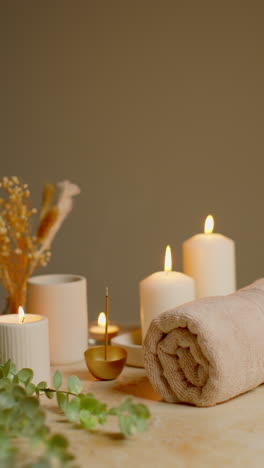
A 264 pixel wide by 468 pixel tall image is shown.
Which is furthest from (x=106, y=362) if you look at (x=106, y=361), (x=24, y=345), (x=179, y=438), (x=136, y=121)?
(x=136, y=121)

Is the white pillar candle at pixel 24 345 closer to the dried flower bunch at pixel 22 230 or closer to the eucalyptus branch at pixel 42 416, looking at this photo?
the eucalyptus branch at pixel 42 416

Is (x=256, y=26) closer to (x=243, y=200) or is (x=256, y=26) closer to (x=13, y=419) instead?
(x=243, y=200)

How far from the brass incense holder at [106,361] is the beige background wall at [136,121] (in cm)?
105

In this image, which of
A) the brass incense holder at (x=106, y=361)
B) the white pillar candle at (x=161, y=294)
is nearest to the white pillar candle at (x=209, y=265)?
the white pillar candle at (x=161, y=294)

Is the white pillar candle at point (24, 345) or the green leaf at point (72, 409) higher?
the white pillar candle at point (24, 345)

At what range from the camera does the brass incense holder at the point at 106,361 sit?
0.92 meters

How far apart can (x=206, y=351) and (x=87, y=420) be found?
0.16m

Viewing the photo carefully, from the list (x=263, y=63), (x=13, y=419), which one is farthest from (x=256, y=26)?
(x=13, y=419)

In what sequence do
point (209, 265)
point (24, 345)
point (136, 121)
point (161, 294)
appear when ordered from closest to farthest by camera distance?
point (24, 345)
point (161, 294)
point (209, 265)
point (136, 121)

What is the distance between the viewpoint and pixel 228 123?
76.5 inches

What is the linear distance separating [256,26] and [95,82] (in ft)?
1.59

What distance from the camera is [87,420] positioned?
0.72 metres

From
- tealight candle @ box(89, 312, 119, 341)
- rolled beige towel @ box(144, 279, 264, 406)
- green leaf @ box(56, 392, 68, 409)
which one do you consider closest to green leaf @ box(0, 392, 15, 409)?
green leaf @ box(56, 392, 68, 409)

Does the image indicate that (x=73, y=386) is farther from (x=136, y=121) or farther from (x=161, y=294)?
(x=136, y=121)
